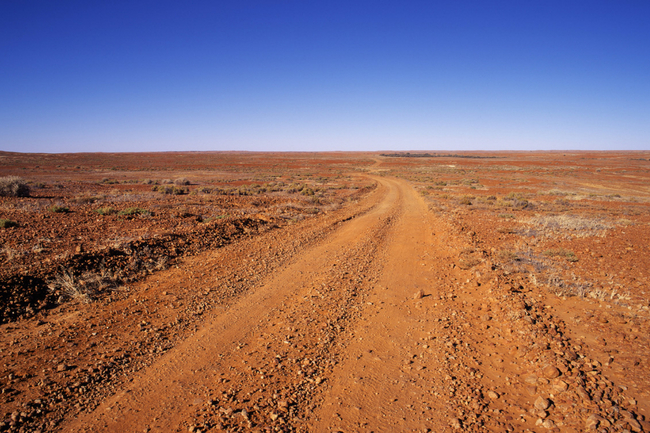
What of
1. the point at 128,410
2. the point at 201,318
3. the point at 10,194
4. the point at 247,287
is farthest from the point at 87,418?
the point at 10,194

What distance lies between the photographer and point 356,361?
4398mm

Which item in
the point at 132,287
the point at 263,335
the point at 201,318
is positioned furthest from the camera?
the point at 132,287

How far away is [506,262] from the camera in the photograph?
28.0 ft

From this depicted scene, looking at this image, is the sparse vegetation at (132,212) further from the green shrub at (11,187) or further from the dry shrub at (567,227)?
the dry shrub at (567,227)

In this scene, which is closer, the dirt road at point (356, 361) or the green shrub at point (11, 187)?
the dirt road at point (356, 361)

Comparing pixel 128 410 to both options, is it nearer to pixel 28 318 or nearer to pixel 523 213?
pixel 28 318

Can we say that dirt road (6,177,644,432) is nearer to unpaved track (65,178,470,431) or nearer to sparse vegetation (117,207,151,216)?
unpaved track (65,178,470,431)

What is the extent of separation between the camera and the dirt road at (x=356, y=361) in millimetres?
3385

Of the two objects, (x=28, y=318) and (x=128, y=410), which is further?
(x=28, y=318)

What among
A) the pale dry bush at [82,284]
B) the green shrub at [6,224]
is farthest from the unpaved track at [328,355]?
the green shrub at [6,224]

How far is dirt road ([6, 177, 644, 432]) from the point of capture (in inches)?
133

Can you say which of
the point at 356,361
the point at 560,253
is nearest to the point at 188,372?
the point at 356,361

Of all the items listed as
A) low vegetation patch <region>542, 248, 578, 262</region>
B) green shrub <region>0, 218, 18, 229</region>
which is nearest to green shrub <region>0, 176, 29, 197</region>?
green shrub <region>0, 218, 18, 229</region>

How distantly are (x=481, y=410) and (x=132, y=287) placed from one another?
22.5 ft
